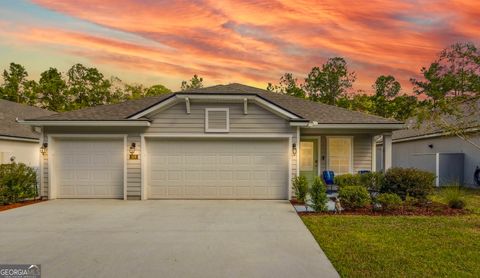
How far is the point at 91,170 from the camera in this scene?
10961mm

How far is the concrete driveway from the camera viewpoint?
4543 mm

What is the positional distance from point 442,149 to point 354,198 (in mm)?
11152

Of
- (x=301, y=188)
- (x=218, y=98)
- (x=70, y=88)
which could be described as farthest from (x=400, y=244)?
(x=70, y=88)

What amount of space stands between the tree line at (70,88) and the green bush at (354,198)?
2729 centimetres

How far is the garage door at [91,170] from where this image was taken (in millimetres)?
10945

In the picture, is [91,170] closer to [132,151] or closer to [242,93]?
[132,151]

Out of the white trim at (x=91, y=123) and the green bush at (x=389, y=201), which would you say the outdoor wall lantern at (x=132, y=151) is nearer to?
the white trim at (x=91, y=123)

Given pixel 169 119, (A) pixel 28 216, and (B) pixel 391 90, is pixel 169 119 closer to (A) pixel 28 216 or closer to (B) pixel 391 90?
(A) pixel 28 216

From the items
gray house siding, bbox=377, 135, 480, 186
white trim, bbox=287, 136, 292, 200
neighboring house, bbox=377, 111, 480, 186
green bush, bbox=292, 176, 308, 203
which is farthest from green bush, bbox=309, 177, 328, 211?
gray house siding, bbox=377, 135, 480, 186

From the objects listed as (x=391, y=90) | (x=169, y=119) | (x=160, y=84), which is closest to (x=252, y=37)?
(x=169, y=119)

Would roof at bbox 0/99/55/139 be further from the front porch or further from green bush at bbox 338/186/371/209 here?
green bush at bbox 338/186/371/209

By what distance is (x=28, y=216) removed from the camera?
8.16m

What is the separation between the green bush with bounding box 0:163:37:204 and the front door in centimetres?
997

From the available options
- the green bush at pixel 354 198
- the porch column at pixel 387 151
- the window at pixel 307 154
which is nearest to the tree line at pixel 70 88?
the window at pixel 307 154
